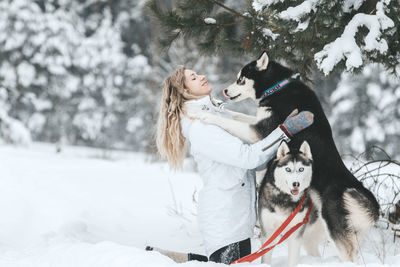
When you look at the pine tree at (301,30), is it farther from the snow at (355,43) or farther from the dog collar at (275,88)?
the dog collar at (275,88)

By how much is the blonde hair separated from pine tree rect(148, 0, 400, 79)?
0.81 m

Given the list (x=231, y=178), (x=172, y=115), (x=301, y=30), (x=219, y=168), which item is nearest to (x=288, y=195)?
(x=231, y=178)

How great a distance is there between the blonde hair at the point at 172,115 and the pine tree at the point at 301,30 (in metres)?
0.81

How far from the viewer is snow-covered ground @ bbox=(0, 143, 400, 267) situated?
3.39 metres

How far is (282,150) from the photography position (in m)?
2.67

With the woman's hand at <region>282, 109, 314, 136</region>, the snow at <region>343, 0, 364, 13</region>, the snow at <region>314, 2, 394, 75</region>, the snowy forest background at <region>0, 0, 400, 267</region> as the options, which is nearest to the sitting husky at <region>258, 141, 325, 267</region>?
the woman's hand at <region>282, 109, 314, 136</region>

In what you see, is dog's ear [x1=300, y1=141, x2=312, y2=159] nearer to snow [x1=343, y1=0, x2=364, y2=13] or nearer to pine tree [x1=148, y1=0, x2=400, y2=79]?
pine tree [x1=148, y1=0, x2=400, y2=79]

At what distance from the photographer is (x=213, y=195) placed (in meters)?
3.03

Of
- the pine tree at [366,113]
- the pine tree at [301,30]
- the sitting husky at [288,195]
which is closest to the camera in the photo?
the sitting husky at [288,195]

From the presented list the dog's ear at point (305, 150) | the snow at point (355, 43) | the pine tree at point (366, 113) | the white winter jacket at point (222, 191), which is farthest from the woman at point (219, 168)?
the pine tree at point (366, 113)

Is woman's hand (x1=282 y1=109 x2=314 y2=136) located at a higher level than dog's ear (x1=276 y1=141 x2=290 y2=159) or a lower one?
higher

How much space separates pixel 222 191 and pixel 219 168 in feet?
0.55

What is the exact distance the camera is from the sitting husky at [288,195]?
2.62 meters

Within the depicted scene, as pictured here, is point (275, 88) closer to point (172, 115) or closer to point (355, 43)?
point (355, 43)
